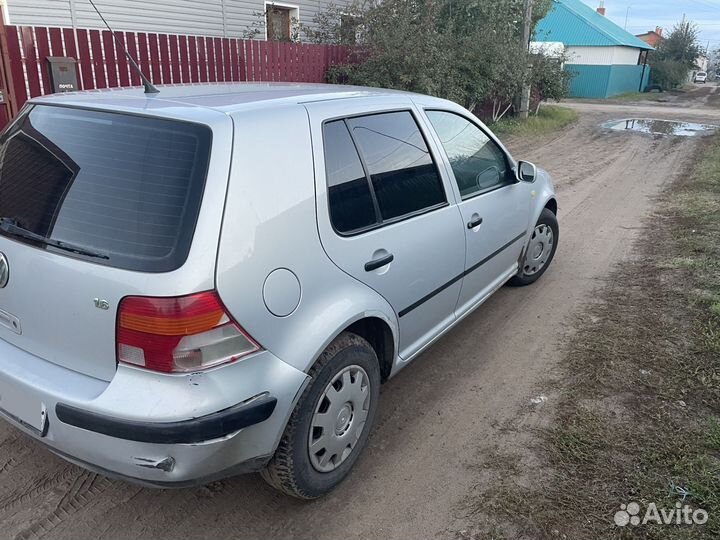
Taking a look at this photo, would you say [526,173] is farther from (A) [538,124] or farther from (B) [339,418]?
(A) [538,124]

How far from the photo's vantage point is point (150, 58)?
830 cm

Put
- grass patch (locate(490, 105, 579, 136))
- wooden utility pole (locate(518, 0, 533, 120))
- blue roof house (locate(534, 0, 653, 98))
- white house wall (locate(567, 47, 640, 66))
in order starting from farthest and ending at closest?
white house wall (locate(567, 47, 640, 66))
blue roof house (locate(534, 0, 653, 98))
wooden utility pole (locate(518, 0, 533, 120))
grass patch (locate(490, 105, 579, 136))

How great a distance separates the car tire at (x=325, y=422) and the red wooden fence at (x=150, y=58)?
234 inches

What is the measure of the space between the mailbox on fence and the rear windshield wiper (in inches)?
196

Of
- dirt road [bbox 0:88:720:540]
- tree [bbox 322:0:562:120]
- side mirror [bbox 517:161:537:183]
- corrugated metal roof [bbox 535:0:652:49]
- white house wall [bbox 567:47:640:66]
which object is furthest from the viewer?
corrugated metal roof [bbox 535:0:652:49]

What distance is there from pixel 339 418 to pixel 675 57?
53.8 m

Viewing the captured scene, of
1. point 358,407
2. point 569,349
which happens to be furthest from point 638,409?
point 358,407

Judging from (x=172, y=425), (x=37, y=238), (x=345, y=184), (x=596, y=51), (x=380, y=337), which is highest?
(x=596, y=51)

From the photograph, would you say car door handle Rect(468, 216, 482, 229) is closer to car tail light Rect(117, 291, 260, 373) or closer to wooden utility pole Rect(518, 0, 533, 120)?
car tail light Rect(117, 291, 260, 373)

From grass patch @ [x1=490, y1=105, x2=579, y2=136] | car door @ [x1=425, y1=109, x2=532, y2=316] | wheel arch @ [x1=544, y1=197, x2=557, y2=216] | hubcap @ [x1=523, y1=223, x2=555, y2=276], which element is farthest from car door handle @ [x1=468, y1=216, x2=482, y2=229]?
grass patch @ [x1=490, y1=105, x2=579, y2=136]

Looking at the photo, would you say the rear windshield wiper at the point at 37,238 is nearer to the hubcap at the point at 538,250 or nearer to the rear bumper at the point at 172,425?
the rear bumper at the point at 172,425

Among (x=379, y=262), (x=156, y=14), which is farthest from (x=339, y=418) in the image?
(x=156, y=14)

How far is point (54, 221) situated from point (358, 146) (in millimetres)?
1415

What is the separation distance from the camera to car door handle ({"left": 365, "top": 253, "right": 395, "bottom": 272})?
8.83 ft
